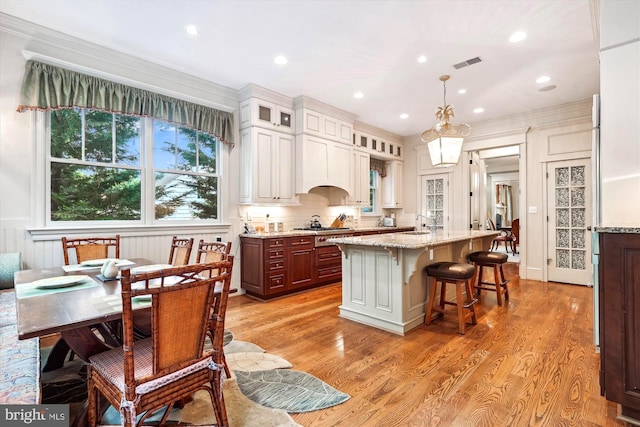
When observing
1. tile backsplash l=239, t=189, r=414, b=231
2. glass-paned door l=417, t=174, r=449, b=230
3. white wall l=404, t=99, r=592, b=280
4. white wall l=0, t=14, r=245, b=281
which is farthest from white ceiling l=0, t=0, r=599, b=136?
glass-paned door l=417, t=174, r=449, b=230

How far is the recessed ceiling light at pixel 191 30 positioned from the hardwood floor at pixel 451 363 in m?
2.99

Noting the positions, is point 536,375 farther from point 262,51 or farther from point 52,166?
point 52,166

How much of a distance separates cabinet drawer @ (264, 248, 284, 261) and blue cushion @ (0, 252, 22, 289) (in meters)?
2.43

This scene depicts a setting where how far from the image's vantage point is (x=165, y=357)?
4.43 feet

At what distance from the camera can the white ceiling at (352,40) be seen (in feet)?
9.16

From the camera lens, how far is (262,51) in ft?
11.5

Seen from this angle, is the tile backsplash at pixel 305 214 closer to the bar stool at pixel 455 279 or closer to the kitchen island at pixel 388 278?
the kitchen island at pixel 388 278

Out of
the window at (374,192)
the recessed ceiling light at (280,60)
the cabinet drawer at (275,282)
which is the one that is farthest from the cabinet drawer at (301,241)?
the window at (374,192)

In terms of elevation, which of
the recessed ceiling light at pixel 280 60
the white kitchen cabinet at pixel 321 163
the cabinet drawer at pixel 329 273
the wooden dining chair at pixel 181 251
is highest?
the recessed ceiling light at pixel 280 60

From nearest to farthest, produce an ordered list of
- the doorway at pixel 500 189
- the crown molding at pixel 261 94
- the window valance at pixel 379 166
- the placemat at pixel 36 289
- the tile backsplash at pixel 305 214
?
the placemat at pixel 36 289 < the crown molding at pixel 261 94 < the tile backsplash at pixel 305 214 < the window valance at pixel 379 166 < the doorway at pixel 500 189

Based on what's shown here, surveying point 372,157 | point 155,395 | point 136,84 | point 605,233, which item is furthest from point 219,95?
point 605,233

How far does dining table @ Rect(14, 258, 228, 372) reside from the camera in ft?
4.16

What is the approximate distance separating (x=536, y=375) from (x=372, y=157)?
5.14 m

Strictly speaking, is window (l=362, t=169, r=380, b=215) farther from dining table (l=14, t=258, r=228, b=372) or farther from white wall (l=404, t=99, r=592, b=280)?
dining table (l=14, t=258, r=228, b=372)
